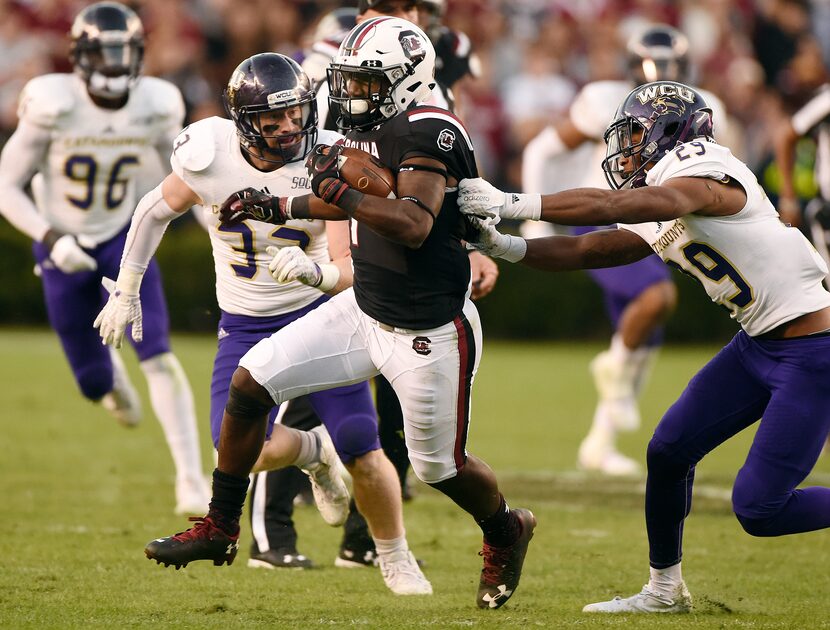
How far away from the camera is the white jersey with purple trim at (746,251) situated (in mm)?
3936

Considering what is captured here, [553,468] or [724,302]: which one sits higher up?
[724,302]

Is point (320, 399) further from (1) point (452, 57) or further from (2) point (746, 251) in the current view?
(1) point (452, 57)

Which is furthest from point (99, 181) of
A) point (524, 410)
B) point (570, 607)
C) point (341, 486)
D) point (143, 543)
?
point (524, 410)

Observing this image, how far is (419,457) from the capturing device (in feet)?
13.5

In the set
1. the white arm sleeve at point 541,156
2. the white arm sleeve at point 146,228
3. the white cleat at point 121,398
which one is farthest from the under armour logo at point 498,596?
the white arm sleeve at point 541,156

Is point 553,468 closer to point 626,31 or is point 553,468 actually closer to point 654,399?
point 654,399

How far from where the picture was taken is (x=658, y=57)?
23.6ft

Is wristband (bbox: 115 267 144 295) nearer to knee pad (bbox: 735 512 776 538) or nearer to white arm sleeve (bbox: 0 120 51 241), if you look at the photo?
white arm sleeve (bbox: 0 120 51 241)

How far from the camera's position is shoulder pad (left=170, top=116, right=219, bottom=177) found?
4527 millimetres

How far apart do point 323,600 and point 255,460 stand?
52 cm

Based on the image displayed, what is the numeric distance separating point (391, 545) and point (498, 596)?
49cm

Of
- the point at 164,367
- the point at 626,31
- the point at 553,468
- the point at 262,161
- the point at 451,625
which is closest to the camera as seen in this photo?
the point at 451,625

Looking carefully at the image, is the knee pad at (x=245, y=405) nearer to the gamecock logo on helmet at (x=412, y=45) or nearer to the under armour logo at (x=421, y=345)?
the under armour logo at (x=421, y=345)

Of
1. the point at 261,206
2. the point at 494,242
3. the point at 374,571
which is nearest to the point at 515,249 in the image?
the point at 494,242
